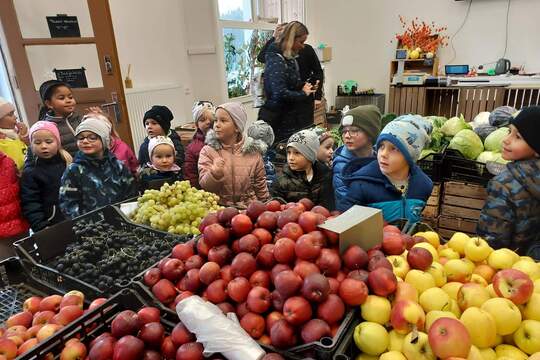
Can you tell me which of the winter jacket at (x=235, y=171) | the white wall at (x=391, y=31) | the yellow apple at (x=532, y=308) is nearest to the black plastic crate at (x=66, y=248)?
the winter jacket at (x=235, y=171)

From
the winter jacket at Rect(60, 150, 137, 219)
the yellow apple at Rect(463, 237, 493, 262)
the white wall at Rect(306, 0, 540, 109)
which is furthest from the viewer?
the white wall at Rect(306, 0, 540, 109)

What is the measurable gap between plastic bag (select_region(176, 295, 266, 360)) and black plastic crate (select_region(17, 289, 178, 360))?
0.12m

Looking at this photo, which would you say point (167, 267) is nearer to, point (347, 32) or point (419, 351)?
point (419, 351)

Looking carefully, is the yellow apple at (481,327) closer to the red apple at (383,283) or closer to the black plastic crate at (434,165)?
the red apple at (383,283)

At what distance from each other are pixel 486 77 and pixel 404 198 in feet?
16.3

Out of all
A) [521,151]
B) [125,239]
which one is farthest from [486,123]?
[125,239]

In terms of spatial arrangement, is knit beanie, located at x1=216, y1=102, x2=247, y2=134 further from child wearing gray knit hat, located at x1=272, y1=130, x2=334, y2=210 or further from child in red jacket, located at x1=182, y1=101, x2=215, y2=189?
child in red jacket, located at x1=182, y1=101, x2=215, y2=189

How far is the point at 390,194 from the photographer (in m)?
1.67

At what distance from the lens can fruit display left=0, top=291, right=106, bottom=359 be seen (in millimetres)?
907

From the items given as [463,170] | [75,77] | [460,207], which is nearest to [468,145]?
[463,170]

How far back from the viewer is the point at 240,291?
90 centimetres

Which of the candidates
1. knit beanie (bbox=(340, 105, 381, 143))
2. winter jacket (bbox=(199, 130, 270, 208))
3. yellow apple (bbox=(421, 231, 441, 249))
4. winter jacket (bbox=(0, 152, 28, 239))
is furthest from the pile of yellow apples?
winter jacket (bbox=(0, 152, 28, 239))

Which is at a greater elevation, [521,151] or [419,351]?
[521,151]

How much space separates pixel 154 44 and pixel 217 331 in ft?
14.9
